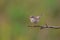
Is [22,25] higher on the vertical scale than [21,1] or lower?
lower

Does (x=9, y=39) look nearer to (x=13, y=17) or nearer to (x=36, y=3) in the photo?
(x=13, y=17)

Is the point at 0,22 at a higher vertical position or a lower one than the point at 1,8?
lower

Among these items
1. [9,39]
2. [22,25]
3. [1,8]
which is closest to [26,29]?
[22,25]

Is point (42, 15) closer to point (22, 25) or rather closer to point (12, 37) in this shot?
point (22, 25)

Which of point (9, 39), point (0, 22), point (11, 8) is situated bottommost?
point (9, 39)

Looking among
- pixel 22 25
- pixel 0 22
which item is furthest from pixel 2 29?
pixel 22 25
